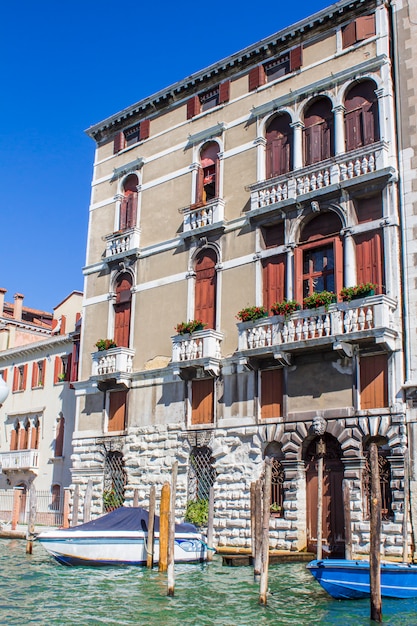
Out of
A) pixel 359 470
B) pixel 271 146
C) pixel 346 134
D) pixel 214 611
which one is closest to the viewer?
pixel 214 611

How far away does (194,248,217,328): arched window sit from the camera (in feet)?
64.4

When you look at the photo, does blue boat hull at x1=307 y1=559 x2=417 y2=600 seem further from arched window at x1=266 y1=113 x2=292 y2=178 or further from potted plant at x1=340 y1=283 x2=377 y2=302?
arched window at x1=266 y1=113 x2=292 y2=178

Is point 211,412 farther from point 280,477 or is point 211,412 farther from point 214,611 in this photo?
point 214,611

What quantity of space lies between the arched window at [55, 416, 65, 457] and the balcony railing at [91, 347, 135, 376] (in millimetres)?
6940

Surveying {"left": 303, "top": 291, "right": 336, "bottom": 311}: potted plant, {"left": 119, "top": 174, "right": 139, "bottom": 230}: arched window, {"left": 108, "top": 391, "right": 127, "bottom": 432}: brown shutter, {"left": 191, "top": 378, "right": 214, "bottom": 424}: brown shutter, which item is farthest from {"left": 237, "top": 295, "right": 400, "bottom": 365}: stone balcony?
{"left": 119, "top": 174, "right": 139, "bottom": 230}: arched window

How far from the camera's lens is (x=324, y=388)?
1669 centimetres

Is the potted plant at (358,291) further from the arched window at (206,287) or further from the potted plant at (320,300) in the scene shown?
the arched window at (206,287)

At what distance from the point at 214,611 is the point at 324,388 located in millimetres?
6331

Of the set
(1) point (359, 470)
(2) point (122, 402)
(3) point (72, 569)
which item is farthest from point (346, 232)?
(3) point (72, 569)

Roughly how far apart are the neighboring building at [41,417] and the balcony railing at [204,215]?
8351 millimetres

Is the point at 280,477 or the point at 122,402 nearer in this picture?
the point at 280,477

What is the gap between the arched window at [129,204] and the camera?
74.9 ft

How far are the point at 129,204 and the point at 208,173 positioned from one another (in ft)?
10.5

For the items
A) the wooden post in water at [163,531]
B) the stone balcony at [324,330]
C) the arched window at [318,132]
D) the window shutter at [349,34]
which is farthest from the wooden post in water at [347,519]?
the window shutter at [349,34]
